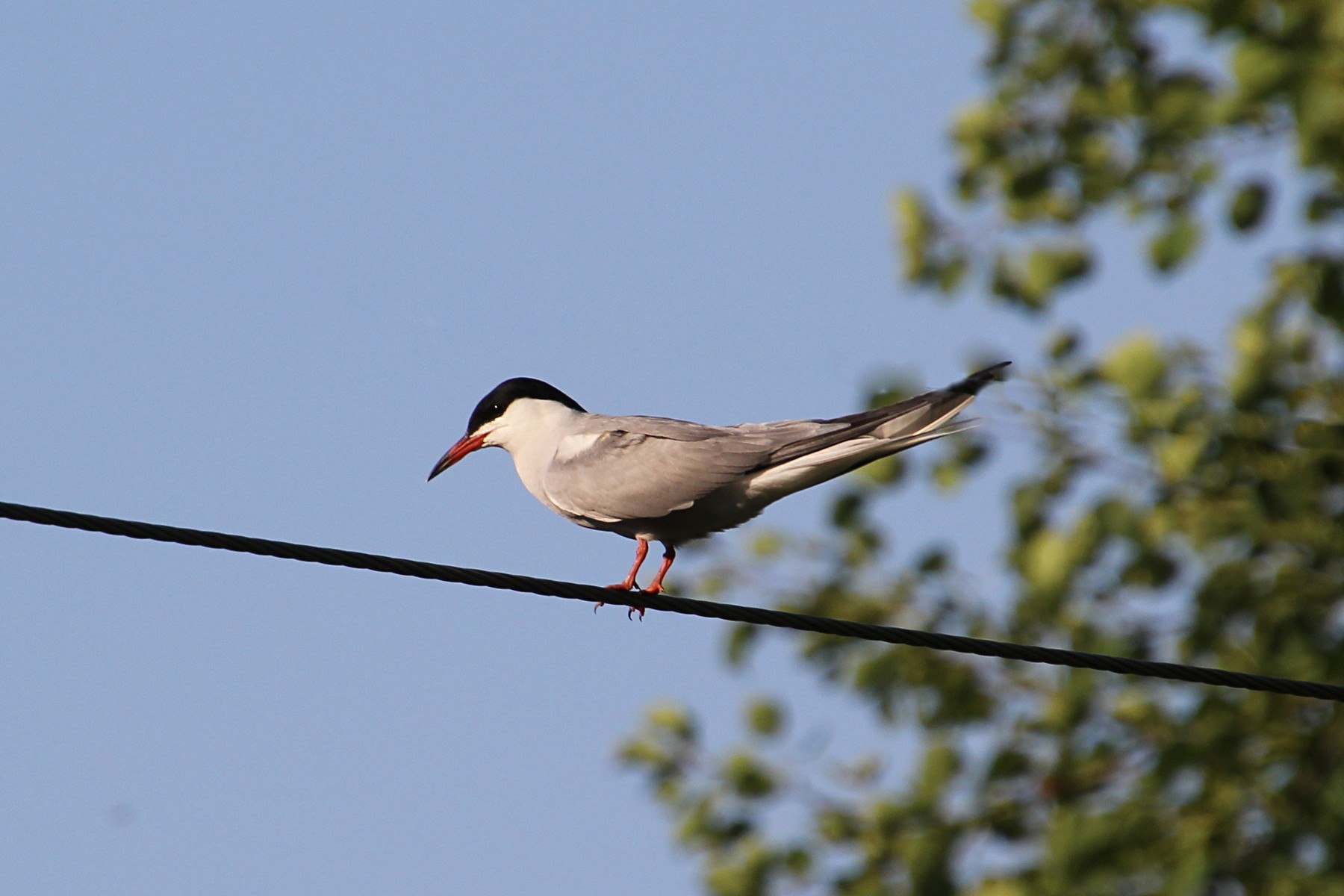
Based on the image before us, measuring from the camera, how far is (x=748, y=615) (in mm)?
4168

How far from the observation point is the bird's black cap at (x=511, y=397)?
7.02 meters

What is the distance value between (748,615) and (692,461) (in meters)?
1.68

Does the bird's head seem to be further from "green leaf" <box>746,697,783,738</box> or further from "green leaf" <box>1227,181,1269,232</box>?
"green leaf" <box>1227,181,1269,232</box>

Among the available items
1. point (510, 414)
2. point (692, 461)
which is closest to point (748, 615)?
point (692, 461)

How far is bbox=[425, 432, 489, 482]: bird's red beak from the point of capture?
7.12 meters

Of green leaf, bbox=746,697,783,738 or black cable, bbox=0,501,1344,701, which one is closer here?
black cable, bbox=0,501,1344,701

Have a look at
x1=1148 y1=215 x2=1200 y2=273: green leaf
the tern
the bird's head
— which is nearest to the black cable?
the tern

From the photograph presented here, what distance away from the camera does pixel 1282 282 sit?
550 cm

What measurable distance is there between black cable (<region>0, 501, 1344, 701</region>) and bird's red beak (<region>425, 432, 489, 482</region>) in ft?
8.59

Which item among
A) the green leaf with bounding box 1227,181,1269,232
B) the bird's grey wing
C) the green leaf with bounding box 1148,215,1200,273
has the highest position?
the green leaf with bounding box 1227,181,1269,232

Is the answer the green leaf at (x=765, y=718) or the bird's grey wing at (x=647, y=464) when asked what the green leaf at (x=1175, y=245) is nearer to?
the bird's grey wing at (x=647, y=464)

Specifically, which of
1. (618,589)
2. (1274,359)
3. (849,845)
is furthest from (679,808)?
(1274,359)

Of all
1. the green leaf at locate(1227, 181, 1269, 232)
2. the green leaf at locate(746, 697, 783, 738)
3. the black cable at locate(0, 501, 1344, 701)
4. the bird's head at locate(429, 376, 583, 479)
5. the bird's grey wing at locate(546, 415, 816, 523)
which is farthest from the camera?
the bird's head at locate(429, 376, 583, 479)

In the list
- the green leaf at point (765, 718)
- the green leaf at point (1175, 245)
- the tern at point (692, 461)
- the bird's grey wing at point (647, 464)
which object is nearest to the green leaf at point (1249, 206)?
the green leaf at point (1175, 245)
